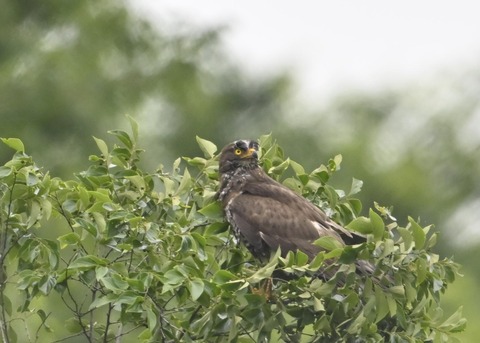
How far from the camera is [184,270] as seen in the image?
6422 mm

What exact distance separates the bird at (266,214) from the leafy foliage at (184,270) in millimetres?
245

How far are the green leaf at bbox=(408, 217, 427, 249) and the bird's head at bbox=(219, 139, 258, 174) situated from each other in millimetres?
1962

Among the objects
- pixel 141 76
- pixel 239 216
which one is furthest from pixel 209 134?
pixel 239 216

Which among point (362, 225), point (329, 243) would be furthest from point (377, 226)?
point (329, 243)

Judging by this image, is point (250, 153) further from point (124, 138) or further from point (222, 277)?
point (222, 277)

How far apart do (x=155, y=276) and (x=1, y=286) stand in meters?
0.96

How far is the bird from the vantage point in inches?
302

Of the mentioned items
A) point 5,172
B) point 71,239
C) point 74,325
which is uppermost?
point 5,172

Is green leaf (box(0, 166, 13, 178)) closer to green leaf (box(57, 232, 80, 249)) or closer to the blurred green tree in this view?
green leaf (box(57, 232, 80, 249))

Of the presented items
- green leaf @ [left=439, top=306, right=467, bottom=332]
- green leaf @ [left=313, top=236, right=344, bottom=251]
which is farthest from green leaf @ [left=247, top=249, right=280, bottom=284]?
green leaf @ [left=439, top=306, right=467, bottom=332]

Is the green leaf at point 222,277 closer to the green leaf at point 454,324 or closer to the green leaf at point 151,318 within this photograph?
the green leaf at point 151,318

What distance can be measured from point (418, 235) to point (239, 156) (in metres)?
2.09

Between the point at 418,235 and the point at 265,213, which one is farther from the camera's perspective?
the point at 265,213

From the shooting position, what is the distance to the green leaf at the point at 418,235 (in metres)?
6.34
